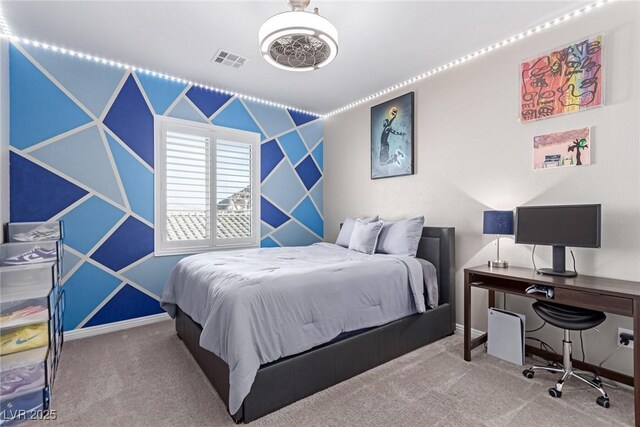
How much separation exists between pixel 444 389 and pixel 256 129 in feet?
12.0

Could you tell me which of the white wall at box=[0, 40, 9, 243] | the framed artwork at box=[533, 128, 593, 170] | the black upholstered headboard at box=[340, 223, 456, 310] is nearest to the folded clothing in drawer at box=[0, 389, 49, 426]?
the white wall at box=[0, 40, 9, 243]

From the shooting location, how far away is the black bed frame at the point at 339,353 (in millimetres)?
1799

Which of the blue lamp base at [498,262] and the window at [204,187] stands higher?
the window at [204,187]

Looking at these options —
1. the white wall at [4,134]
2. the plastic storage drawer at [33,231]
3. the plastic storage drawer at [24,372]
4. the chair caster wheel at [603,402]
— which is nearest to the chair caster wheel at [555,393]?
the chair caster wheel at [603,402]

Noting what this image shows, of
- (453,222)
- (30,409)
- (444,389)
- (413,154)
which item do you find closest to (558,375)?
(444,389)

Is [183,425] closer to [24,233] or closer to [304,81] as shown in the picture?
[24,233]

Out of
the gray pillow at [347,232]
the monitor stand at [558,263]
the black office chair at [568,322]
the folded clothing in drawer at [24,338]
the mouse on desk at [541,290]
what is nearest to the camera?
the folded clothing in drawer at [24,338]

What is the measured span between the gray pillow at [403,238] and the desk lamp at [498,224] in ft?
2.18

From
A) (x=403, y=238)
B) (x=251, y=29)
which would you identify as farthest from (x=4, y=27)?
(x=403, y=238)

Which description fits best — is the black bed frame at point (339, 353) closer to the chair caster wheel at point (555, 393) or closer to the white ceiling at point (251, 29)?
the chair caster wheel at point (555, 393)

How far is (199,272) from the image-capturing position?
242 cm

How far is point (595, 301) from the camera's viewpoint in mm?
1833

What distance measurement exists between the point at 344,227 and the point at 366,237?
2.09ft

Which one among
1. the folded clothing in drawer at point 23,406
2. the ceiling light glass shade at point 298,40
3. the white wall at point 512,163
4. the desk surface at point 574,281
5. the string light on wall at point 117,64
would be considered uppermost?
the string light on wall at point 117,64
